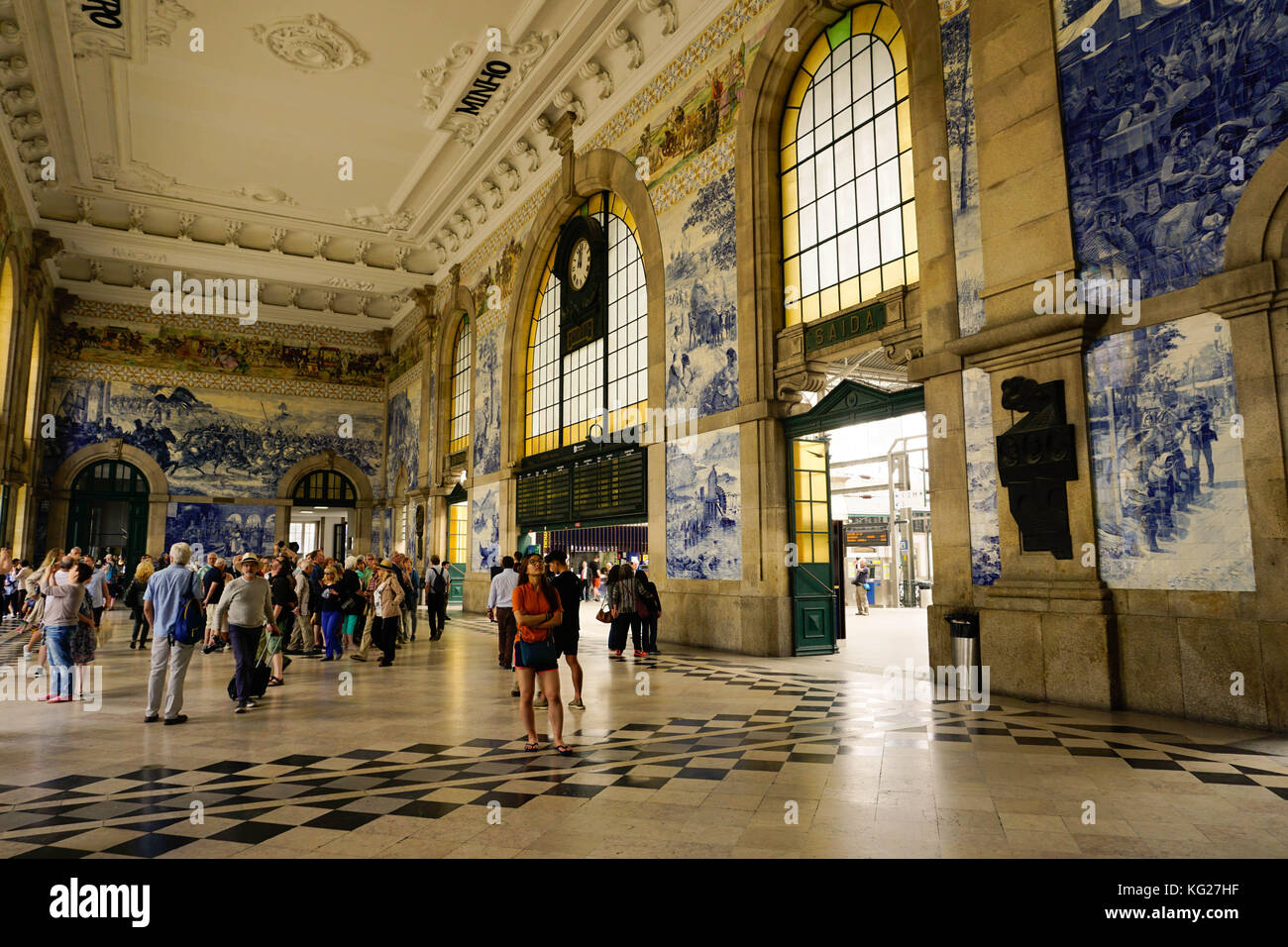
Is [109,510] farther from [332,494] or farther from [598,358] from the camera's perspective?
[598,358]

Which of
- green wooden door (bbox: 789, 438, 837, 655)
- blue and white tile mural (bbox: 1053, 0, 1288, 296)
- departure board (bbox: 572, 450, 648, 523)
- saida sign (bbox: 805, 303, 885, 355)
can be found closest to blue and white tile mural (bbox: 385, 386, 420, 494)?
departure board (bbox: 572, 450, 648, 523)

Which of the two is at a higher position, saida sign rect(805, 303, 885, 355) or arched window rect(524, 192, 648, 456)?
arched window rect(524, 192, 648, 456)

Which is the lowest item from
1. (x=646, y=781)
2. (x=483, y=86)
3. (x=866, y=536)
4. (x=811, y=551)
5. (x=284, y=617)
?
(x=646, y=781)

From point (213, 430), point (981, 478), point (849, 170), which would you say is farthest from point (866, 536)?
point (213, 430)

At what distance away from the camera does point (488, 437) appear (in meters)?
20.6

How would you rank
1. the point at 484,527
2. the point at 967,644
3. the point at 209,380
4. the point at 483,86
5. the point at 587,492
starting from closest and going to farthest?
the point at 967,644 < the point at 587,492 < the point at 483,86 < the point at 484,527 < the point at 209,380

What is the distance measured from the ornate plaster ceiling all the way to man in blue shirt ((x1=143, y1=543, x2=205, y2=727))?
36.4 feet

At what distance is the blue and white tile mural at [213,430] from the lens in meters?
25.7

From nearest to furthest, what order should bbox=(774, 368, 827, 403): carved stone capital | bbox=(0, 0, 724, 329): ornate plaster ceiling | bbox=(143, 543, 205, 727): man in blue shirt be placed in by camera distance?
bbox=(143, 543, 205, 727): man in blue shirt → bbox=(774, 368, 827, 403): carved stone capital → bbox=(0, 0, 724, 329): ornate plaster ceiling

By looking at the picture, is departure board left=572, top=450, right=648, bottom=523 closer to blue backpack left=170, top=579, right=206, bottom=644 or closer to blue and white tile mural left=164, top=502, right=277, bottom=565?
blue backpack left=170, top=579, right=206, bottom=644

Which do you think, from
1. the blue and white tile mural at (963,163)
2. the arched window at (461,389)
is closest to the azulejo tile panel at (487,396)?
the arched window at (461,389)

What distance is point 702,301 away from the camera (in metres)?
12.5

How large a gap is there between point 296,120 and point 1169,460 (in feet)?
60.4

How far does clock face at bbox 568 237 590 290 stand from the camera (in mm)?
16609
